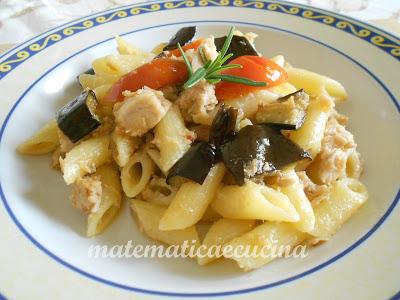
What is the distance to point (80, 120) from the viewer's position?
88.3 inches

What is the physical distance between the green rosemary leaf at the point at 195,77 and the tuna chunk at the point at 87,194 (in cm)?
60

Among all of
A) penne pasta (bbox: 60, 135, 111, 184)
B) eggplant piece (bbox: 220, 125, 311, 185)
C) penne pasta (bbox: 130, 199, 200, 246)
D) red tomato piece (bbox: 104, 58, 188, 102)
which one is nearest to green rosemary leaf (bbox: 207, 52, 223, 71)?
red tomato piece (bbox: 104, 58, 188, 102)

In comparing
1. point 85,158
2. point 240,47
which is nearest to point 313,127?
point 240,47

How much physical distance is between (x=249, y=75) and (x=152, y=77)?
0.47 meters

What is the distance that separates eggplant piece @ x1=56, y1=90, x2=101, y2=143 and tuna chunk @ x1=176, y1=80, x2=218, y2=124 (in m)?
0.42

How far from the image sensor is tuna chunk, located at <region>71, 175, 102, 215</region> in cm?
211

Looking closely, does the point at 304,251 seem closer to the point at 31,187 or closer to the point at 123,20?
the point at 31,187

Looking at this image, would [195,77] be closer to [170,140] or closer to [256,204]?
[170,140]

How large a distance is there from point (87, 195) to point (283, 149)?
0.87 meters

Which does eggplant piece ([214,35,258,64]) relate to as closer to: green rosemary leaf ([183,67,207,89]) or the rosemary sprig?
the rosemary sprig

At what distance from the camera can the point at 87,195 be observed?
211 cm

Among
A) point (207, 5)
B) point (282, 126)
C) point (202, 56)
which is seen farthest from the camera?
point (207, 5)

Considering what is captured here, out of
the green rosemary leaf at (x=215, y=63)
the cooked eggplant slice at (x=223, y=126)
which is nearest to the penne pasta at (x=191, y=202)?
the cooked eggplant slice at (x=223, y=126)

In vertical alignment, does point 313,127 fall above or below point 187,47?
below
